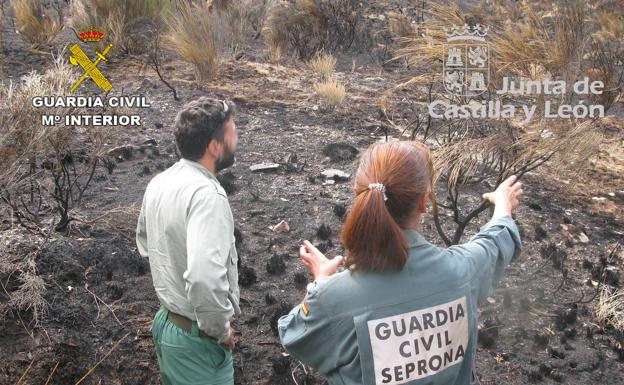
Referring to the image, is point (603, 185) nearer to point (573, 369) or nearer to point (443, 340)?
point (573, 369)

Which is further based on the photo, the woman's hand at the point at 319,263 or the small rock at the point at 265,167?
the small rock at the point at 265,167

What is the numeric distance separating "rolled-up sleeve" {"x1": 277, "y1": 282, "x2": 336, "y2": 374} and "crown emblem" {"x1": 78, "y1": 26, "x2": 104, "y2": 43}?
338 inches

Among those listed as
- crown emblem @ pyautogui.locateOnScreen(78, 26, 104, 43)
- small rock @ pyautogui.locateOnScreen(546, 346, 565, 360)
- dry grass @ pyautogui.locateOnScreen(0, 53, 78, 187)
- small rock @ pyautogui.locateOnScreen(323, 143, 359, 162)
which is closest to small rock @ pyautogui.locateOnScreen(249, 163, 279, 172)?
small rock @ pyautogui.locateOnScreen(323, 143, 359, 162)

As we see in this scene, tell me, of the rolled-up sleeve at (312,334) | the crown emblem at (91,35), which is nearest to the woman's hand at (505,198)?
the rolled-up sleeve at (312,334)

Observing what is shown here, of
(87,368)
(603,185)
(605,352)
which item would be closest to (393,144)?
(87,368)

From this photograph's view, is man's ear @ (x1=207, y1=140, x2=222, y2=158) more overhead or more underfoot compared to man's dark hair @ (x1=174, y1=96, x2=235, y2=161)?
more underfoot

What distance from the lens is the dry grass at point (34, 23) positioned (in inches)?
377

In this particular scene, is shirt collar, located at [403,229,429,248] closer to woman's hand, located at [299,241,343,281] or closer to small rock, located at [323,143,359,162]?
woman's hand, located at [299,241,343,281]

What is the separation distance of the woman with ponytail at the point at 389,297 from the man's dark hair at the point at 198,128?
36.7 inches

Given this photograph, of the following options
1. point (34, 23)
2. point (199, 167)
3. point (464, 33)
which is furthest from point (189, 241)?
point (34, 23)

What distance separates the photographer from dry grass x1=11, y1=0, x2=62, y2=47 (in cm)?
959

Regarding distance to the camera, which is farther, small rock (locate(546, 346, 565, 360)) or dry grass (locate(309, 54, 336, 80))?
dry grass (locate(309, 54, 336, 80))

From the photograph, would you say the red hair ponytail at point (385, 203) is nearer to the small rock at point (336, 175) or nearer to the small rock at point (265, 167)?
the small rock at point (336, 175)

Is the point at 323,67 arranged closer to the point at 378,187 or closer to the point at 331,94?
the point at 331,94
